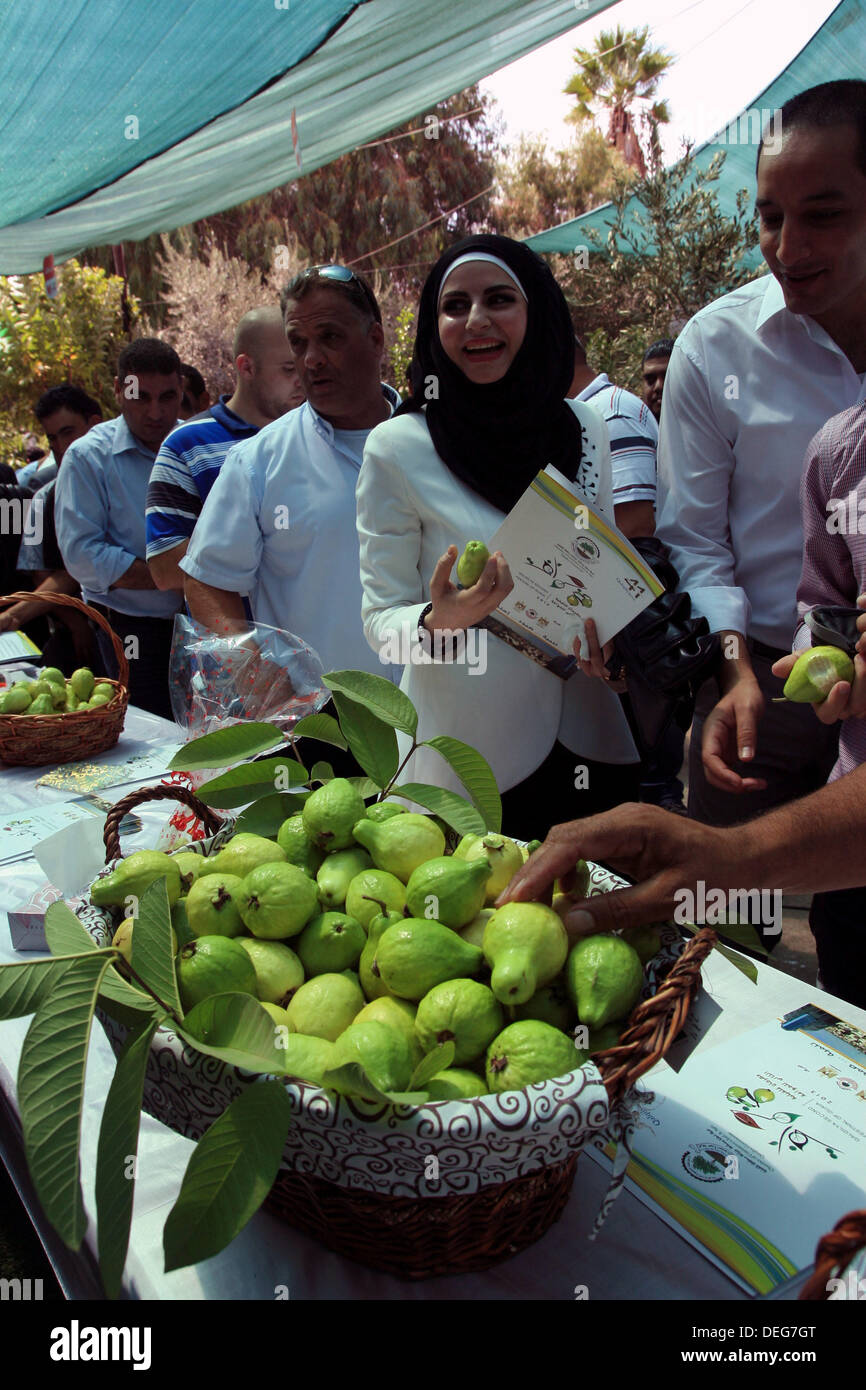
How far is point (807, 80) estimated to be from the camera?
22.9 ft

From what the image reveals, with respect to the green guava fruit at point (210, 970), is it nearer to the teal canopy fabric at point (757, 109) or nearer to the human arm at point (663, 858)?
the human arm at point (663, 858)

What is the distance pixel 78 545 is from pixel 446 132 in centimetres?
2460

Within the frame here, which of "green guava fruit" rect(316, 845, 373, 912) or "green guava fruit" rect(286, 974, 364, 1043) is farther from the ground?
"green guava fruit" rect(316, 845, 373, 912)

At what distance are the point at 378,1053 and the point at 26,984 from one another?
0.33 meters

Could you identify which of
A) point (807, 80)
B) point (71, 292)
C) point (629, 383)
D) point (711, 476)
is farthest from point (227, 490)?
point (71, 292)

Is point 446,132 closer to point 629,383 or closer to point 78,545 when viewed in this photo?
point 629,383

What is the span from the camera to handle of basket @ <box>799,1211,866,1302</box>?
1.97ft

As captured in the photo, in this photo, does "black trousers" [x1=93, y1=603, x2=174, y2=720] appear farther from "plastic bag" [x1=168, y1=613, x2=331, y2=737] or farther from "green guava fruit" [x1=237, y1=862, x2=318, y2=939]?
"green guava fruit" [x1=237, y1=862, x2=318, y2=939]

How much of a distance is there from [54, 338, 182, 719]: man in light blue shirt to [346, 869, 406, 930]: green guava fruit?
288cm

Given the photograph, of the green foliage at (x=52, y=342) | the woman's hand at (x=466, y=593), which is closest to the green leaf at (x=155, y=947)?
the woman's hand at (x=466, y=593)

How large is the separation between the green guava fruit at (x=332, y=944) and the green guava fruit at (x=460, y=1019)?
0.14 metres

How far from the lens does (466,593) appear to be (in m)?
1.64

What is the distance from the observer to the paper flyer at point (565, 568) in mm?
1479

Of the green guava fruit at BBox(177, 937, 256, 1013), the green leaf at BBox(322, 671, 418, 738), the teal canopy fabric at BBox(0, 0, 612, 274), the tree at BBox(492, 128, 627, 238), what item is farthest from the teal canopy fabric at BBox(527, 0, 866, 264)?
the tree at BBox(492, 128, 627, 238)
